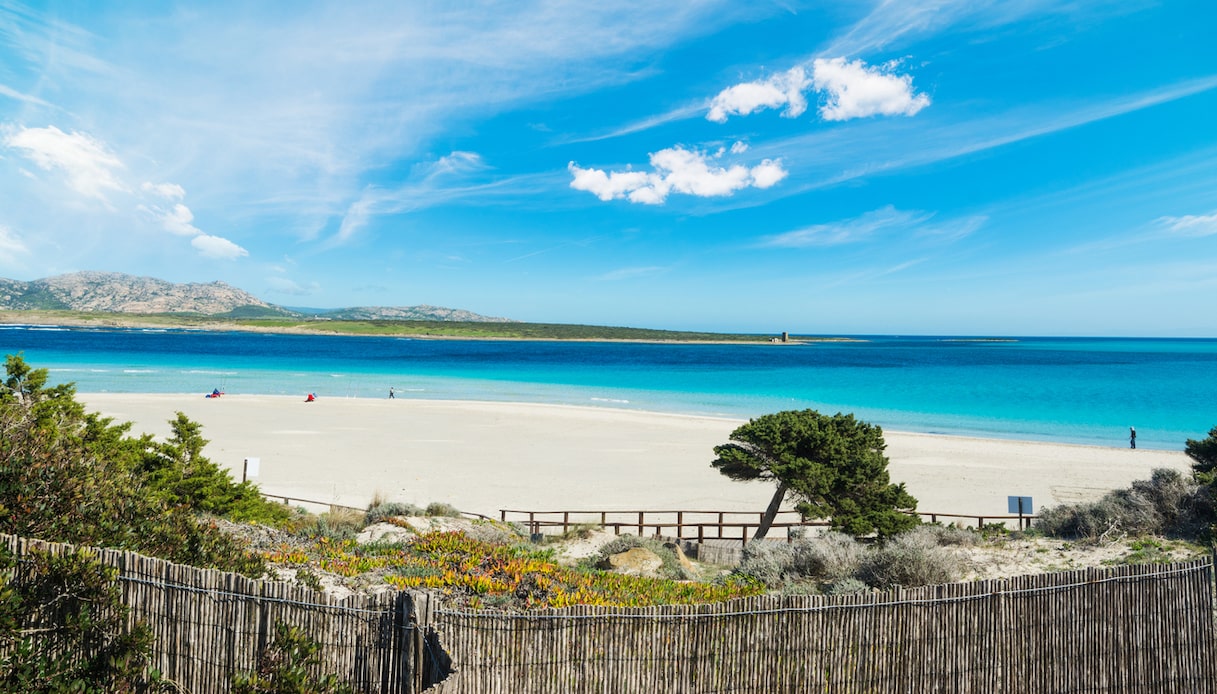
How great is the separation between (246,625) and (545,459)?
82.0 feet

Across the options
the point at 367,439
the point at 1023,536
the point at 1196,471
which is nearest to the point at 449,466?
the point at 367,439

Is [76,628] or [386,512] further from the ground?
[76,628]

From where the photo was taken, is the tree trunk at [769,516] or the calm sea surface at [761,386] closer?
the tree trunk at [769,516]

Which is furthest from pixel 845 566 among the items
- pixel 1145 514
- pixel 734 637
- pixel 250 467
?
pixel 250 467

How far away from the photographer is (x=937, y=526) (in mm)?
15422

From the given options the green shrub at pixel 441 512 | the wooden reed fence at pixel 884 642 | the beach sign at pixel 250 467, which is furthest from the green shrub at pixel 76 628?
the beach sign at pixel 250 467

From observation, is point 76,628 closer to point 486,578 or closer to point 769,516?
point 486,578

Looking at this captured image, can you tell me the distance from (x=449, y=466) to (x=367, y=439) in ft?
27.0

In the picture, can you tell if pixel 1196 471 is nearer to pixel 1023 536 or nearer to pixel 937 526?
pixel 1023 536

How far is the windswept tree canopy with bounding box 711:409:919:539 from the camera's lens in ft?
49.2

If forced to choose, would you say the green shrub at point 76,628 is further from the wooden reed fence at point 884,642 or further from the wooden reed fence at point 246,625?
the wooden reed fence at point 884,642

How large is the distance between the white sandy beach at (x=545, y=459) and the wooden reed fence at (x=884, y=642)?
52.3ft

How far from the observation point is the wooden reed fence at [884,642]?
16.4 feet

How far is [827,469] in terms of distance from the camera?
Answer: 1530 centimetres
